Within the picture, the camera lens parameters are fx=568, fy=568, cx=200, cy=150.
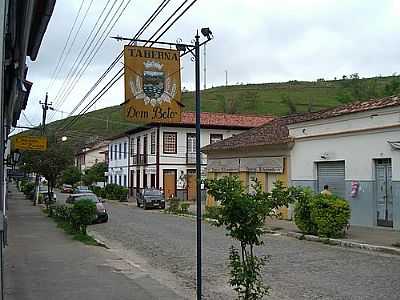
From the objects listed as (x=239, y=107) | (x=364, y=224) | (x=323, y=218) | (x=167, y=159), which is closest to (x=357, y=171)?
(x=364, y=224)

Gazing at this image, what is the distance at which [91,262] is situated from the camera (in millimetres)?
13148

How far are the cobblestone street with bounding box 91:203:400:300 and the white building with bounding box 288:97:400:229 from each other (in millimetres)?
3843

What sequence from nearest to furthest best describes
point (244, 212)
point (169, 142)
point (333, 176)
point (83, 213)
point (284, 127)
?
point (244, 212), point (83, 213), point (333, 176), point (284, 127), point (169, 142)

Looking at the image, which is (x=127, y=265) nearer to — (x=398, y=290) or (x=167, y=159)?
(x=398, y=290)

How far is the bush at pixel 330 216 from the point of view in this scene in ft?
58.8

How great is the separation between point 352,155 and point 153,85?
14506 millimetres

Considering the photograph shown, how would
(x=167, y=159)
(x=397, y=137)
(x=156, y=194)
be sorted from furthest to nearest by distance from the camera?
(x=167, y=159) < (x=156, y=194) < (x=397, y=137)

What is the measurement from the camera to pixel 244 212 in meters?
6.41

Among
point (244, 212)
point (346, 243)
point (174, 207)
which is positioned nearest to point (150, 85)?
point (244, 212)

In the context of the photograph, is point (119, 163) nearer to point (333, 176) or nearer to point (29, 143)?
A: point (29, 143)

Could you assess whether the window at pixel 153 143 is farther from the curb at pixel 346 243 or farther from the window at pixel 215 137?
the curb at pixel 346 243

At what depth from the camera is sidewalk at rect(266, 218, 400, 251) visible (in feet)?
54.1

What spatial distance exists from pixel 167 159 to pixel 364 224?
30643mm

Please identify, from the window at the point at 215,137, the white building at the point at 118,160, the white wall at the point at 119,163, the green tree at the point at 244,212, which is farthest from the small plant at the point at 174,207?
the white building at the point at 118,160
